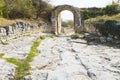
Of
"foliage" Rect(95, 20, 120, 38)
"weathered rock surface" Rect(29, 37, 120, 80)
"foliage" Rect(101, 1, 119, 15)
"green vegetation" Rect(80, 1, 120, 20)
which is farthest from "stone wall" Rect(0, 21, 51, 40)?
"foliage" Rect(101, 1, 119, 15)

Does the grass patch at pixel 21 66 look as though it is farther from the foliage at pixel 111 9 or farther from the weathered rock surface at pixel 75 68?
the foliage at pixel 111 9

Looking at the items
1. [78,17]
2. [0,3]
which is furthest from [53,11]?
[0,3]

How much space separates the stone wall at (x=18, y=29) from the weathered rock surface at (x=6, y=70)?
810 centimetres

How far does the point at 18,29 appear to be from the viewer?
24516 millimetres

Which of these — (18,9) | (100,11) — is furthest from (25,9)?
(100,11)

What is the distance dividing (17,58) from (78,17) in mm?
27617

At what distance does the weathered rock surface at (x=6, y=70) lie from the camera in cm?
951

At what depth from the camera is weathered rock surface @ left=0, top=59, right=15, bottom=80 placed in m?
9.51

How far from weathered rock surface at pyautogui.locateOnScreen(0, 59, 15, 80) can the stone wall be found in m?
8.10

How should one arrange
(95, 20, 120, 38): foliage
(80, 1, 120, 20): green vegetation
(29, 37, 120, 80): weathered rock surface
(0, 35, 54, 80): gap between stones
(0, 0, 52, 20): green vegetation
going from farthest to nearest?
(80, 1, 120, 20): green vegetation, (0, 0, 52, 20): green vegetation, (95, 20, 120, 38): foliage, (0, 35, 54, 80): gap between stones, (29, 37, 120, 80): weathered rock surface

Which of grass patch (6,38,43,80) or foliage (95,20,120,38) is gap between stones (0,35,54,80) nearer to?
grass patch (6,38,43,80)

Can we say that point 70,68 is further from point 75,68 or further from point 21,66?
point 21,66

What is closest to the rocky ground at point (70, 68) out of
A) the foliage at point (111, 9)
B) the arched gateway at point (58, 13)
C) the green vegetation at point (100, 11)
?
the foliage at point (111, 9)

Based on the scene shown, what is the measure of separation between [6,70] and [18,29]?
47.1ft
